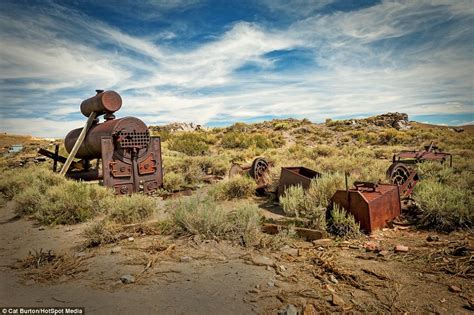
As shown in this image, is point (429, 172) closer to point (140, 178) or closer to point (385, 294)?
point (385, 294)

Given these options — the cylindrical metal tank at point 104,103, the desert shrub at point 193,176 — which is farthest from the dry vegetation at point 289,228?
the cylindrical metal tank at point 104,103

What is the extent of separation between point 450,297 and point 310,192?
3.09 meters

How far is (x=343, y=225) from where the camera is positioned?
473cm

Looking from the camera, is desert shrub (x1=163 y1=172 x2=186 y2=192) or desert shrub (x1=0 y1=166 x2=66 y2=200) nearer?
desert shrub (x1=0 y1=166 x2=66 y2=200)

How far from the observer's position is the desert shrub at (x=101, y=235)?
14.7 feet

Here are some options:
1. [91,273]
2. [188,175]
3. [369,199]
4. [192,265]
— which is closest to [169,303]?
[192,265]

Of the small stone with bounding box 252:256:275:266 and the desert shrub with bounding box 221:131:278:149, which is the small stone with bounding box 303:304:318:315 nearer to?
the small stone with bounding box 252:256:275:266

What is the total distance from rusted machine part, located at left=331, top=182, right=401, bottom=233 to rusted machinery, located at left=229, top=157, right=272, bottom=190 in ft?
11.8

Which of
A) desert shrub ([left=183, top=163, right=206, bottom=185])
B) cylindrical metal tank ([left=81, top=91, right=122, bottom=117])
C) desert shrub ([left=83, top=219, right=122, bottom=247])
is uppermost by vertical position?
cylindrical metal tank ([left=81, top=91, right=122, bottom=117])

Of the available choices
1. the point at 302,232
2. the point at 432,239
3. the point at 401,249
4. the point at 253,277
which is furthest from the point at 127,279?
the point at 432,239

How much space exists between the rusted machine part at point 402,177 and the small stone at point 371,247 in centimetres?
247

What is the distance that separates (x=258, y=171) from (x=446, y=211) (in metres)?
5.04

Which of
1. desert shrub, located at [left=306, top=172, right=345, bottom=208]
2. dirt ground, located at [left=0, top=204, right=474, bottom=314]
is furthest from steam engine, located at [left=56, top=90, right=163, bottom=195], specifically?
desert shrub, located at [left=306, top=172, right=345, bottom=208]

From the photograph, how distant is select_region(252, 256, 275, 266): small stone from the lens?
146 inches
